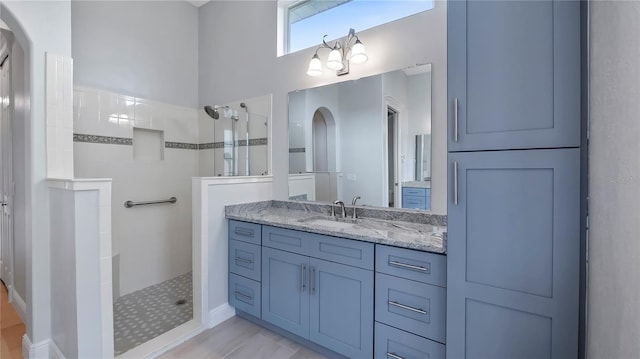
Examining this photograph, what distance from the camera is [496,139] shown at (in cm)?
113

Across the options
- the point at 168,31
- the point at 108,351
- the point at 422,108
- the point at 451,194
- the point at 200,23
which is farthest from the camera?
the point at 200,23

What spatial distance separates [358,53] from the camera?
2.07 m

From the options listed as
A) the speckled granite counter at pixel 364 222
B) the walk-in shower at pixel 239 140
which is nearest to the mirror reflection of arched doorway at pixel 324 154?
the speckled granite counter at pixel 364 222

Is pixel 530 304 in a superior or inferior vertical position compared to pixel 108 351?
superior

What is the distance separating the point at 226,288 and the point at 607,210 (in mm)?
2380

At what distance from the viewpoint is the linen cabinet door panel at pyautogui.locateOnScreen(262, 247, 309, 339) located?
1866 millimetres

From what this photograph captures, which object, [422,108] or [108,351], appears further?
[422,108]

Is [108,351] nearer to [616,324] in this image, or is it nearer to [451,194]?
[451,194]

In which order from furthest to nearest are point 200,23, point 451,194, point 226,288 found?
point 200,23 < point 226,288 < point 451,194

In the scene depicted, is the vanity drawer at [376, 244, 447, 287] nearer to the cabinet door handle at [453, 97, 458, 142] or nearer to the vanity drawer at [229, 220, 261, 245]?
the cabinet door handle at [453, 97, 458, 142]

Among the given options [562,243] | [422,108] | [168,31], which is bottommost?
[562,243]

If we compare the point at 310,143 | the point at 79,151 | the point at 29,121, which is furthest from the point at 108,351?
the point at 310,143

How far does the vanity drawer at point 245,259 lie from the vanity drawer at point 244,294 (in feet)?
0.17

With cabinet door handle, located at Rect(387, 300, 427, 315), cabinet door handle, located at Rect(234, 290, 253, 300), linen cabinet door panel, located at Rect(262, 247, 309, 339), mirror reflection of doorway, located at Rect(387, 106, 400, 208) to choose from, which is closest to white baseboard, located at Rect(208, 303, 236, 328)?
cabinet door handle, located at Rect(234, 290, 253, 300)
